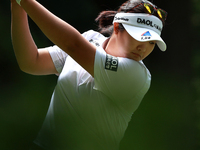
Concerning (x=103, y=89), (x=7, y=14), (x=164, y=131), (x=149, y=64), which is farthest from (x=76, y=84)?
(x=149, y=64)

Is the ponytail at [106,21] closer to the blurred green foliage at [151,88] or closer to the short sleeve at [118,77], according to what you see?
the blurred green foliage at [151,88]

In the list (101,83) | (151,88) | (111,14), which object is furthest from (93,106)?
(151,88)

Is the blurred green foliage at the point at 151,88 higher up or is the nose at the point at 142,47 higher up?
the nose at the point at 142,47

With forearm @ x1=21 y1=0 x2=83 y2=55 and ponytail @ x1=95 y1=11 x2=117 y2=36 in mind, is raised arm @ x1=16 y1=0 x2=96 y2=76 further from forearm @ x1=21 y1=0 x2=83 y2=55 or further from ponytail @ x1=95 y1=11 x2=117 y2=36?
ponytail @ x1=95 y1=11 x2=117 y2=36

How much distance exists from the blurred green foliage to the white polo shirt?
0.05 metres

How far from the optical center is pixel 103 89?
79cm

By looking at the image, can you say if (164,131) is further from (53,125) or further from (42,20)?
(42,20)

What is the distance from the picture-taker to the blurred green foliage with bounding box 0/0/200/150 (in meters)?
0.82

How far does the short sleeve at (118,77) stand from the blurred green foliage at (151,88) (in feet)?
0.19

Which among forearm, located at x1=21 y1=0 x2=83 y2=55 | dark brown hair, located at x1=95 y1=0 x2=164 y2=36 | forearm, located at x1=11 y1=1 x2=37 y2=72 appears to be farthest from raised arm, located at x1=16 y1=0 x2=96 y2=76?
dark brown hair, located at x1=95 y1=0 x2=164 y2=36

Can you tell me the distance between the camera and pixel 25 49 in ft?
2.88

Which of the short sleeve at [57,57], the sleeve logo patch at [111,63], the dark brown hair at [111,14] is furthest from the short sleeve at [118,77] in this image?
the short sleeve at [57,57]

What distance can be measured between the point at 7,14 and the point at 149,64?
921 mm

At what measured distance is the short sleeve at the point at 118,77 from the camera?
742 millimetres
